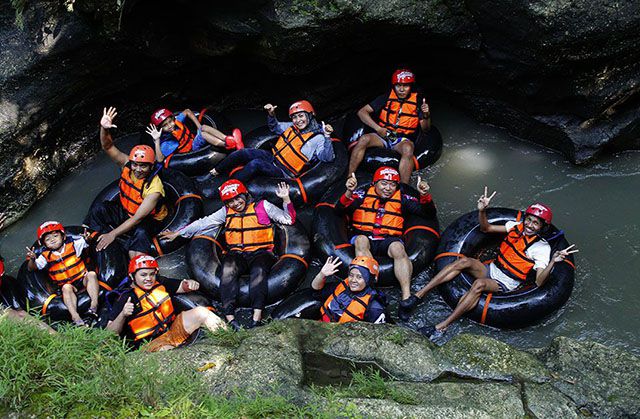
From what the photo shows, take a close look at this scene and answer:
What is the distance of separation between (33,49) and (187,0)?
6.24 feet

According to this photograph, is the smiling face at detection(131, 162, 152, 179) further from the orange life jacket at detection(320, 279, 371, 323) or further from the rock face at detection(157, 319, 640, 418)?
the rock face at detection(157, 319, 640, 418)

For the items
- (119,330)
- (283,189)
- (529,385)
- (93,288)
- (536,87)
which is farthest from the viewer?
(536,87)

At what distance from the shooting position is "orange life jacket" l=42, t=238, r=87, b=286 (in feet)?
24.7

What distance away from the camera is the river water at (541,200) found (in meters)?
7.22

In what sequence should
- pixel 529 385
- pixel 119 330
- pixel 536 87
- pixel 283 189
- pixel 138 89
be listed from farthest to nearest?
pixel 138 89
pixel 536 87
pixel 283 189
pixel 119 330
pixel 529 385

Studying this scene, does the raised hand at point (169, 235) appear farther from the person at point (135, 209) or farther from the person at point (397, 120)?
the person at point (397, 120)

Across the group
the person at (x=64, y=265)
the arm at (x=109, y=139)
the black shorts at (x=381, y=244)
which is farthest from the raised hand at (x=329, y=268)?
the arm at (x=109, y=139)

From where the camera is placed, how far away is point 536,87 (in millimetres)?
8727

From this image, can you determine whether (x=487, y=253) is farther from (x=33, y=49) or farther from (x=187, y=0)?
(x=33, y=49)

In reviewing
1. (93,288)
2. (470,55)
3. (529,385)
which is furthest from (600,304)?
(93,288)

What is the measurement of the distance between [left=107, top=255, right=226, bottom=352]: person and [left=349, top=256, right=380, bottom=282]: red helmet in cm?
147

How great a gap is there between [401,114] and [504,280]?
8.94 ft

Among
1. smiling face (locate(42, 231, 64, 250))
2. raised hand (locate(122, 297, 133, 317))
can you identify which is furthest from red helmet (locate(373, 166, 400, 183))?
smiling face (locate(42, 231, 64, 250))

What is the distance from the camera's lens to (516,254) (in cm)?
732
